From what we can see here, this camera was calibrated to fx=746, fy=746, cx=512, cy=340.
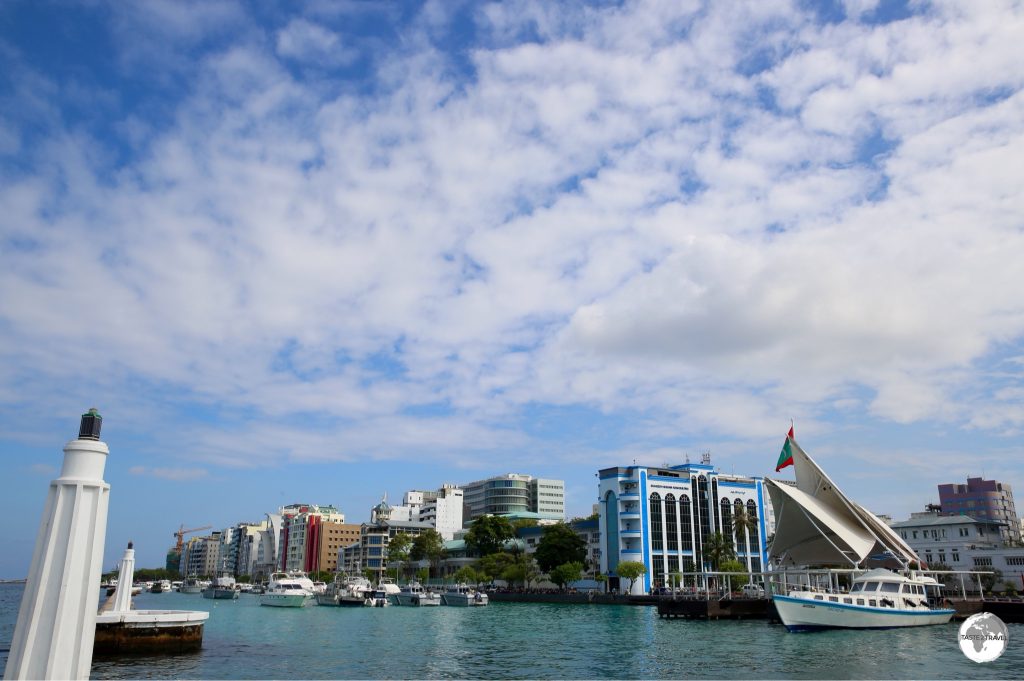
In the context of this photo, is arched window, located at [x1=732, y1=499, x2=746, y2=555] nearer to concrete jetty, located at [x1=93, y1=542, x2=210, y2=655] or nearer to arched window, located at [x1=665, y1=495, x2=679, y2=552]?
arched window, located at [x1=665, y1=495, x2=679, y2=552]

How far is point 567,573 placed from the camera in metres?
107

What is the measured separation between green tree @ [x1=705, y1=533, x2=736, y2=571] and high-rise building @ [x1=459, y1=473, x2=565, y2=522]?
6602 centimetres

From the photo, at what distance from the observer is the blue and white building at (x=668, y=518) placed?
350 ft

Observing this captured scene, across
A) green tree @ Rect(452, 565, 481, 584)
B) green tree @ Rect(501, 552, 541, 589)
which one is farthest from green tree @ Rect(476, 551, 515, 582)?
green tree @ Rect(452, 565, 481, 584)

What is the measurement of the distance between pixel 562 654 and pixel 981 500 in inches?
6904

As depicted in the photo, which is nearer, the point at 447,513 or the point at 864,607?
the point at 864,607

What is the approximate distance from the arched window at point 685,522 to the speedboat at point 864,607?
5413 cm

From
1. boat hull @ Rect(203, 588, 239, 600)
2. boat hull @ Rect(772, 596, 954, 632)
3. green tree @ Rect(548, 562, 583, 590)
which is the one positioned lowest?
boat hull @ Rect(203, 588, 239, 600)

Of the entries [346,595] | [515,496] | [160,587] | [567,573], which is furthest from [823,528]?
[160,587]

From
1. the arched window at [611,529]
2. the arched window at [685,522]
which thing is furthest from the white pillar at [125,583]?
the arched window at [685,522]

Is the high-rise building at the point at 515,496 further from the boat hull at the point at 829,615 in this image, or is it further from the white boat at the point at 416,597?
the boat hull at the point at 829,615

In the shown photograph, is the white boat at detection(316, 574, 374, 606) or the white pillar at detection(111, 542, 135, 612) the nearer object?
the white pillar at detection(111, 542, 135, 612)

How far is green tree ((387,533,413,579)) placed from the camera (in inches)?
5502

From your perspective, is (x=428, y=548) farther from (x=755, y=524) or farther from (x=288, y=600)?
(x=755, y=524)
